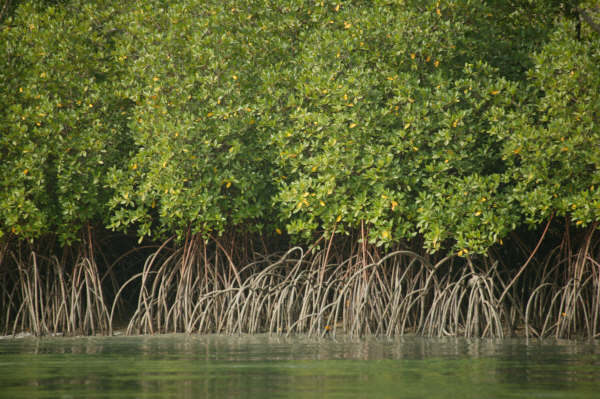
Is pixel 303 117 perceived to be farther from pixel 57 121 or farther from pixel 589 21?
pixel 589 21

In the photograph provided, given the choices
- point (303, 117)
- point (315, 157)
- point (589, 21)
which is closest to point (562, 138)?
point (589, 21)

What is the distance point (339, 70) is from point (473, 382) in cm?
549

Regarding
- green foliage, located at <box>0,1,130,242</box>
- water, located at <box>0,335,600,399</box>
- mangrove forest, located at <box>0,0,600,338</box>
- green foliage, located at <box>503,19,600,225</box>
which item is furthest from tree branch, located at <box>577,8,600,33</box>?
green foliage, located at <box>0,1,130,242</box>

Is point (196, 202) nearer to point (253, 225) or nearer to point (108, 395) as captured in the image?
point (253, 225)

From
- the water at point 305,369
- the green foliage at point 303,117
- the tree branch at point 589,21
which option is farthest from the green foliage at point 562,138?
the water at point 305,369

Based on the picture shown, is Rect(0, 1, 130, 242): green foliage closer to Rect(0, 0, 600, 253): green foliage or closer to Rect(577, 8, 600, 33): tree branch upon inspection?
Rect(0, 0, 600, 253): green foliage

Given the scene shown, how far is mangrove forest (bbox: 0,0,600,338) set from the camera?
30.3 ft

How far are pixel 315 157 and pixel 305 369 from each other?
13.6 ft

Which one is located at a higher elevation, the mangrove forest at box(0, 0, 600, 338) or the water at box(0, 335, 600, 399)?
the mangrove forest at box(0, 0, 600, 338)

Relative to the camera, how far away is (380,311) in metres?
9.81

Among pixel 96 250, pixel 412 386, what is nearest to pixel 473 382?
pixel 412 386

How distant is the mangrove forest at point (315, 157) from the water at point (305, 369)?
1.37 metres

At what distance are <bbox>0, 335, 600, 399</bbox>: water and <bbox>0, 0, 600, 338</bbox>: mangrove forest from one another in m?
1.37

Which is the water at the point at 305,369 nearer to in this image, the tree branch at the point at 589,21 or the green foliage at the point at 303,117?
the green foliage at the point at 303,117
